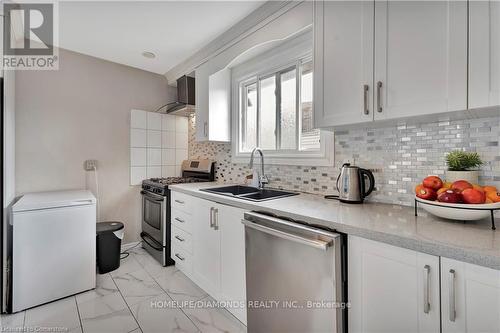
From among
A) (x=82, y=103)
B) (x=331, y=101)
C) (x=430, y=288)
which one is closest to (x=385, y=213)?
(x=430, y=288)

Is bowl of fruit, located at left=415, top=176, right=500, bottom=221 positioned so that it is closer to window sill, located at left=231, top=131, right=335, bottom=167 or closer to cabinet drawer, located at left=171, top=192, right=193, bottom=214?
window sill, located at left=231, top=131, right=335, bottom=167

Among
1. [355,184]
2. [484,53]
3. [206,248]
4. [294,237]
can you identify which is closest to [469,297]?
[294,237]

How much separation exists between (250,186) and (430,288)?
166 cm

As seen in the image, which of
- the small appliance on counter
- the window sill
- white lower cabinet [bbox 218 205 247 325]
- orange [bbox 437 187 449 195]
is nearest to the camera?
orange [bbox 437 187 449 195]

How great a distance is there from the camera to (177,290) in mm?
2133

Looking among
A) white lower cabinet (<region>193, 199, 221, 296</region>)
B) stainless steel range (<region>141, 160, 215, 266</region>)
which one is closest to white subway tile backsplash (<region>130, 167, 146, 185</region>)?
stainless steel range (<region>141, 160, 215, 266</region>)

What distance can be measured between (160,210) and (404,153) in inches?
91.3

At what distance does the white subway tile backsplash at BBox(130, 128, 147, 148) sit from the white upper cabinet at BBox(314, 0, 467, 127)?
251 cm

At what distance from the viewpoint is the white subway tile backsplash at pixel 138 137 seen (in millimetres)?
3102

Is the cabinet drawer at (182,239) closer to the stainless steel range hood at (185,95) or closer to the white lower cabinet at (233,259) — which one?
the white lower cabinet at (233,259)

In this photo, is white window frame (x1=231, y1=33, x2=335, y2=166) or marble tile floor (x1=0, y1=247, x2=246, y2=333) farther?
white window frame (x1=231, y1=33, x2=335, y2=166)

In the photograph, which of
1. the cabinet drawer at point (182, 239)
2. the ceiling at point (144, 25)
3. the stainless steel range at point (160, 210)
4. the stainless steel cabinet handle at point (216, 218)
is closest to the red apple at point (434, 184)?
the stainless steel cabinet handle at point (216, 218)

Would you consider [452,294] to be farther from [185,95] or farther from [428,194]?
[185,95]

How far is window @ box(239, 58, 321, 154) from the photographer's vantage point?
2092 mm
